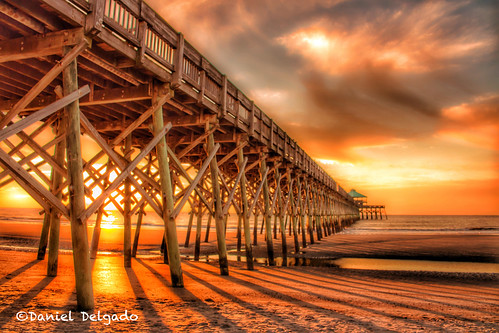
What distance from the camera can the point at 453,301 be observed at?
642 cm

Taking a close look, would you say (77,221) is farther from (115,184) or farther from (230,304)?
(230,304)

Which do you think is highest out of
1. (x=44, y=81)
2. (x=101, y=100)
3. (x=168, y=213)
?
(x=101, y=100)

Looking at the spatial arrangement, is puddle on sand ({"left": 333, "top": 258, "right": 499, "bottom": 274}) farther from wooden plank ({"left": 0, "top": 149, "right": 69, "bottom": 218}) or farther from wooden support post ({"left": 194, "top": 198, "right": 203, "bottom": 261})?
wooden plank ({"left": 0, "top": 149, "right": 69, "bottom": 218})

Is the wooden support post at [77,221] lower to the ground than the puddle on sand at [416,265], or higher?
higher

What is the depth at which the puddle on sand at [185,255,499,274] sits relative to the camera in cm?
1271

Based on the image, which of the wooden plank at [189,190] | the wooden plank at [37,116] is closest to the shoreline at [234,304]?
the wooden plank at [189,190]

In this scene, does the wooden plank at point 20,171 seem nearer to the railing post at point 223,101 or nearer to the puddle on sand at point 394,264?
the railing post at point 223,101

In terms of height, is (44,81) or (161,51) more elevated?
(161,51)

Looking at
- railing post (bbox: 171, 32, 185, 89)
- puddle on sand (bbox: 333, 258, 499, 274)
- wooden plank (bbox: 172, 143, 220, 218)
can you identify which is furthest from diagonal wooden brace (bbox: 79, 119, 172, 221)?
puddle on sand (bbox: 333, 258, 499, 274)

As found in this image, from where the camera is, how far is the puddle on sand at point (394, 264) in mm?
12711

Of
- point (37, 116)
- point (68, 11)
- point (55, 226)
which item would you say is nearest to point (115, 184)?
point (37, 116)

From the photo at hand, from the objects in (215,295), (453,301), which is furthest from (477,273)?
(215,295)

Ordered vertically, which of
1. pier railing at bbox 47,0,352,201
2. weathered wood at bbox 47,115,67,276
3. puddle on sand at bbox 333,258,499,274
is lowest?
puddle on sand at bbox 333,258,499,274

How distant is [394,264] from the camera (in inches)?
553
